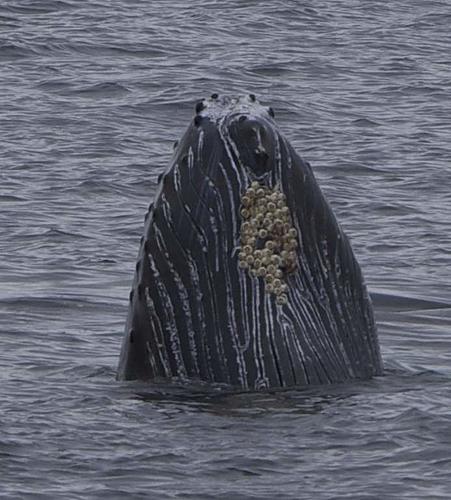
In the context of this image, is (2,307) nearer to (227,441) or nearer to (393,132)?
(227,441)

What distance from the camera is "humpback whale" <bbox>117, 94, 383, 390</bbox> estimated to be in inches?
398

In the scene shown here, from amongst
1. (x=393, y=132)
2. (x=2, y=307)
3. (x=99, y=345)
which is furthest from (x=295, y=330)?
(x=393, y=132)

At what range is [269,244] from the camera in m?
10.3

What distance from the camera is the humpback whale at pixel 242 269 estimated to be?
1012cm

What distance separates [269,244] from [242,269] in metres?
0.18

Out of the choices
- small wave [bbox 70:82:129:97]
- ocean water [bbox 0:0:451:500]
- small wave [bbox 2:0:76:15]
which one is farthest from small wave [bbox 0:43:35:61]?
small wave [bbox 2:0:76:15]

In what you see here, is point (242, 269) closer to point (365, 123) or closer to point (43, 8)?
point (365, 123)

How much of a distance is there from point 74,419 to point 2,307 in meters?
4.09

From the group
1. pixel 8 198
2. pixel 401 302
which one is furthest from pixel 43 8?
pixel 401 302

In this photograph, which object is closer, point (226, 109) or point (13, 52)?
point (226, 109)

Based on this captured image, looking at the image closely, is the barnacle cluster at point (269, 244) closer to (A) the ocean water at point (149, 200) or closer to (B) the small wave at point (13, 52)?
(A) the ocean water at point (149, 200)

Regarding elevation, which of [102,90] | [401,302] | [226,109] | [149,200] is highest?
[226,109]

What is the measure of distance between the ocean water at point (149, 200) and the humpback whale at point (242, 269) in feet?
0.88

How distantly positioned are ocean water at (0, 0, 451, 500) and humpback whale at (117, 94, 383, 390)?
27cm
